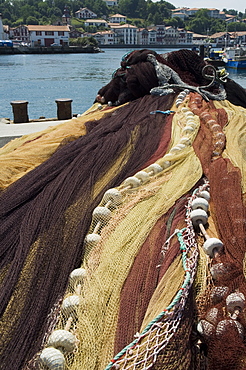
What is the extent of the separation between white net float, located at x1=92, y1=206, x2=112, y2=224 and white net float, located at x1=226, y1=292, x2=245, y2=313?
3.12 feet

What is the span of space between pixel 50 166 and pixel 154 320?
1865 millimetres

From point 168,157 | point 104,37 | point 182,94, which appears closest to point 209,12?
point 104,37

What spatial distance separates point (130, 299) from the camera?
5.87 feet

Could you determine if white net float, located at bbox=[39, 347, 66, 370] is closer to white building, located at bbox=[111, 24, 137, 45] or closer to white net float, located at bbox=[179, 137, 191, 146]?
white net float, located at bbox=[179, 137, 191, 146]

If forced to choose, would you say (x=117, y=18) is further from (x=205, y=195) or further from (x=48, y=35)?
(x=205, y=195)

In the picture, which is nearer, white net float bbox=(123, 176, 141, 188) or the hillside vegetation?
white net float bbox=(123, 176, 141, 188)

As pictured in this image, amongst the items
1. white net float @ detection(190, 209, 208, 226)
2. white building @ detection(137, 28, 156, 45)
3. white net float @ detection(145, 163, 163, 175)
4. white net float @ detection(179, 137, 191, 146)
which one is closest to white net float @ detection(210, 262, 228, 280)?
white net float @ detection(190, 209, 208, 226)

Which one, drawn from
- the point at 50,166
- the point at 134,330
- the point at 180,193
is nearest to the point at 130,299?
the point at 134,330

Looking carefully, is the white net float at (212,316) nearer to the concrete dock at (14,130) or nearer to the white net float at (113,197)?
the white net float at (113,197)

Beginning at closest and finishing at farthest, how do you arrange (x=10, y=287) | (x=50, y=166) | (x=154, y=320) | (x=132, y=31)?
Result: (x=154, y=320)
(x=10, y=287)
(x=50, y=166)
(x=132, y=31)

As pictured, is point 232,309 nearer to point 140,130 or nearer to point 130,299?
point 130,299

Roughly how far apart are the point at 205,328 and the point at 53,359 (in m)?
0.65

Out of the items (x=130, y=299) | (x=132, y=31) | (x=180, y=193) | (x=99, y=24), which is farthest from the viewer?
(x=99, y=24)

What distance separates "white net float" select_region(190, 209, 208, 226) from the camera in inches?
87.0
